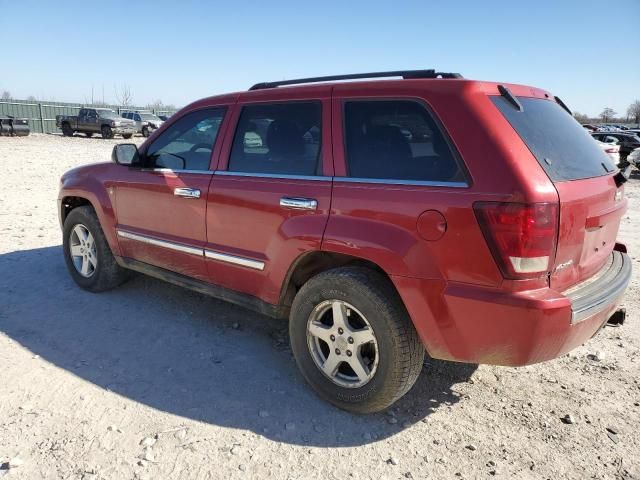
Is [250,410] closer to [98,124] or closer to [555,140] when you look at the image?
[555,140]

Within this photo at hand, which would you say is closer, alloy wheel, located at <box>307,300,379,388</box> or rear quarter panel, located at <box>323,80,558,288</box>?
rear quarter panel, located at <box>323,80,558,288</box>

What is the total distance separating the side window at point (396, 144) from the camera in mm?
2580

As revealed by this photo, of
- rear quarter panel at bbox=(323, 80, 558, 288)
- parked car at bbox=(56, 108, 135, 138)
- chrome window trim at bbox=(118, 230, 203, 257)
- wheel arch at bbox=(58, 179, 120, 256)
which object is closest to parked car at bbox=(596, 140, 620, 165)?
rear quarter panel at bbox=(323, 80, 558, 288)

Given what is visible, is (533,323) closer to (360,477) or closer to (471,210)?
(471,210)

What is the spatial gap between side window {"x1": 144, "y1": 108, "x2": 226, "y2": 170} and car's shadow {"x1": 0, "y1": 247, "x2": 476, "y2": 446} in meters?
1.30

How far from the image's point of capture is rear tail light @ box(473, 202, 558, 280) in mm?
2305

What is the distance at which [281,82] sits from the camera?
364cm

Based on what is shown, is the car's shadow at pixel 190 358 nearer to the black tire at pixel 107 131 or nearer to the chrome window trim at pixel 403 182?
the chrome window trim at pixel 403 182

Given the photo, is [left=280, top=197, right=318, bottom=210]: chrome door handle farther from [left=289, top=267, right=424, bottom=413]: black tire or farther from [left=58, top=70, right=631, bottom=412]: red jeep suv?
[left=289, top=267, right=424, bottom=413]: black tire

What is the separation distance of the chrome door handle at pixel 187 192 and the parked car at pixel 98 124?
28.8 metres

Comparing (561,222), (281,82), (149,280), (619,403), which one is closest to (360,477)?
(561,222)

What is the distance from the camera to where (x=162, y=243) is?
13.1 ft

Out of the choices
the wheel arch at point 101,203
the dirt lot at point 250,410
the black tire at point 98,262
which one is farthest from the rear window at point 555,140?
the black tire at point 98,262

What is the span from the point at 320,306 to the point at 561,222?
1386 mm
